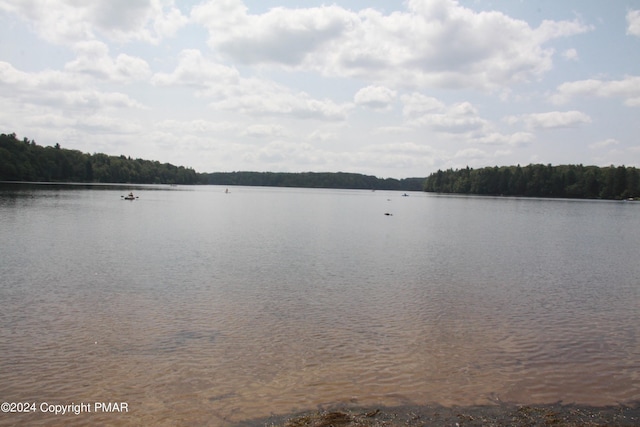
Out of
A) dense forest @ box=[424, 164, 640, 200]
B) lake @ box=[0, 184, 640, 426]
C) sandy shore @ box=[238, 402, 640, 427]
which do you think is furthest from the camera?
dense forest @ box=[424, 164, 640, 200]

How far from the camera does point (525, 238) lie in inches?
1767

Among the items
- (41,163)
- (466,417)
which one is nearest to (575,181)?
(41,163)

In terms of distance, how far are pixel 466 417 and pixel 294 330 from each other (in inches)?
260

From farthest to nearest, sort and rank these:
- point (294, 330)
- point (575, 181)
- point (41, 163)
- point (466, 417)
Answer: point (575, 181) < point (41, 163) < point (294, 330) < point (466, 417)

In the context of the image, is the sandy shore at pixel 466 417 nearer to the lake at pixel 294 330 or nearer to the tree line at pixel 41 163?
the lake at pixel 294 330

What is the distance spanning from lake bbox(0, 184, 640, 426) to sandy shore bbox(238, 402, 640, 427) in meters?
0.37

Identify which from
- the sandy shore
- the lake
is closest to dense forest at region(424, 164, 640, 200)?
the lake

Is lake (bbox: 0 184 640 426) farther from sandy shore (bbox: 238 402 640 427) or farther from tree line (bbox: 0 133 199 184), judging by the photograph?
tree line (bbox: 0 133 199 184)

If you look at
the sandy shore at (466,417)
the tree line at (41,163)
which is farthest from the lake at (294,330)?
the tree line at (41,163)

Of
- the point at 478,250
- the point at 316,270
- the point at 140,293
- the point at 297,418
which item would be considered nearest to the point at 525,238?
the point at 478,250

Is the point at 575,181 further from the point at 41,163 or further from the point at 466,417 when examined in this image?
the point at 466,417

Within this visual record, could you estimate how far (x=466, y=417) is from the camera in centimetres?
907

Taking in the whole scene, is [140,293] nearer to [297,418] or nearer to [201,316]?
[201,316]

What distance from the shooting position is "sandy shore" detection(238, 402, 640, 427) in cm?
873
